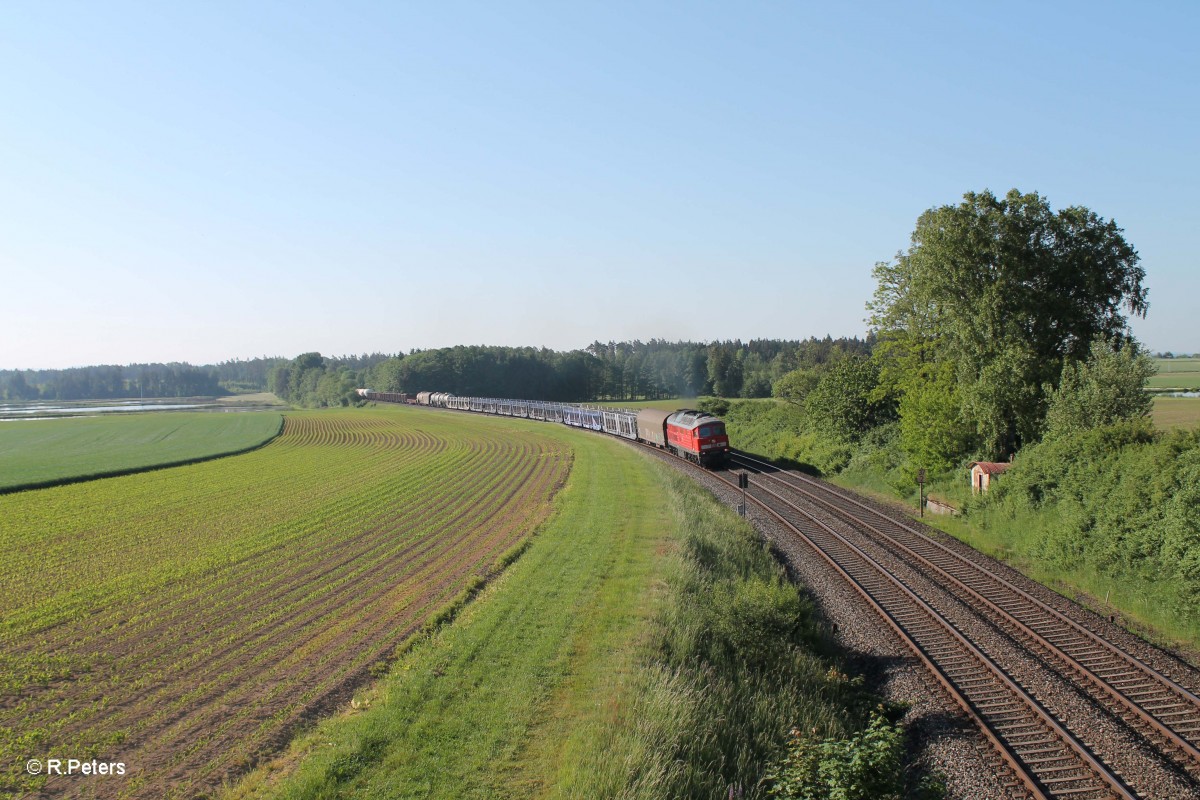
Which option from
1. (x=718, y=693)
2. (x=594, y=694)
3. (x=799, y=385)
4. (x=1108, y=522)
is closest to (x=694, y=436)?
(x=1108, y=522)

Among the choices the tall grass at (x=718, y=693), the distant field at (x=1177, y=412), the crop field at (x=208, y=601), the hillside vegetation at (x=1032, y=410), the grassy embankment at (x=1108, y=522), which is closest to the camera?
the tall grass at (x=718, y=693)

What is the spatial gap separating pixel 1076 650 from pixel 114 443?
77.0 m

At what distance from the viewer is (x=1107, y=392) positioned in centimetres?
2391

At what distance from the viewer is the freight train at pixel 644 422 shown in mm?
42062

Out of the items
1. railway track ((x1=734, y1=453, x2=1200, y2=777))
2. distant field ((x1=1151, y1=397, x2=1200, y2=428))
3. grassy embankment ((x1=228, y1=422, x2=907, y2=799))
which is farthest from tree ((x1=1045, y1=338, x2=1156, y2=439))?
distant field ((x1=1151, y1=397, x2=1200, y2=428))

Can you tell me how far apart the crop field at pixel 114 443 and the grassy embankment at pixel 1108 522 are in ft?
152

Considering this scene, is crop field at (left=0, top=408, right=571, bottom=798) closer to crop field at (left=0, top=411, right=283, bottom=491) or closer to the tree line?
crop field at (left=0, top=411, right=283, bottom=491)

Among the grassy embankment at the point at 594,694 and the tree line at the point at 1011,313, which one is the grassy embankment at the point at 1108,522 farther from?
the grassy embankment at the point at 594,694

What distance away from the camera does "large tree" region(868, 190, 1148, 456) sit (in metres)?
28.8

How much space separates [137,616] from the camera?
51.0 ft

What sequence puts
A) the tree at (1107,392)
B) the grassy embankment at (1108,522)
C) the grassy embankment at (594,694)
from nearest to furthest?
the grassy embankment at (594,694)
the grassy embankment at (1108,522)
the tree at (1107,392)

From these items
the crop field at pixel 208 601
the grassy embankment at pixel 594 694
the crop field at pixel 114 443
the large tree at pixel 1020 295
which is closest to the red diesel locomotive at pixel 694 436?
the crop field at pixel 208 601

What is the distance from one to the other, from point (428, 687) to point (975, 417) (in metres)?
27.7

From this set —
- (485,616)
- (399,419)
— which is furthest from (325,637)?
(399,419)
